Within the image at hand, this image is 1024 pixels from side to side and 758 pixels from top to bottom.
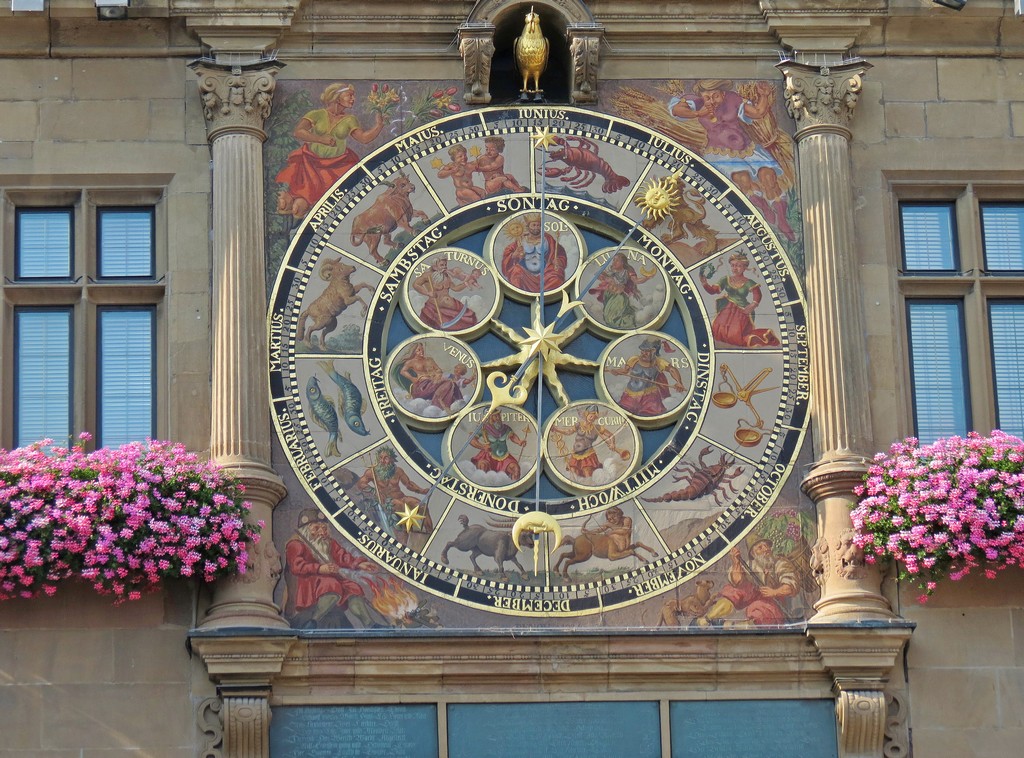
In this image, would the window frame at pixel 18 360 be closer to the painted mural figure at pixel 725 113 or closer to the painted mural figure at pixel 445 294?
the painted mural figure at pixel 445 294

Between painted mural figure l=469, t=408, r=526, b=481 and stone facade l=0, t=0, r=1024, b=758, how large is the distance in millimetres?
1152

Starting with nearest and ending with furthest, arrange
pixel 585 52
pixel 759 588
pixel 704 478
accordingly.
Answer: pixel 759 588, pixel 704 478, pixel 585 52

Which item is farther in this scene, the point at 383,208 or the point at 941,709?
the point at 383,208

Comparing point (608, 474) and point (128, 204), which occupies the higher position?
point (128, 204)

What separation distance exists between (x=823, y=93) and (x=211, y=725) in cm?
562

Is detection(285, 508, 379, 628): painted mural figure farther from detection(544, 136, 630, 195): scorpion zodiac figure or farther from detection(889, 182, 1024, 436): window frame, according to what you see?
detection(889, 182, 1024, 436): window frame

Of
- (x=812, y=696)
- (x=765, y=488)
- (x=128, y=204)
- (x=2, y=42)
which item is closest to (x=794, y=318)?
(x=765, y=488)

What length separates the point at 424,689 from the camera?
16406 mm

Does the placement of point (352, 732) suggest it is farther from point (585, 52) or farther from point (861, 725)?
point (585, 52)

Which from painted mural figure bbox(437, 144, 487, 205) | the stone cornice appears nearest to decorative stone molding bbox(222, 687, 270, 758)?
the stone cornice

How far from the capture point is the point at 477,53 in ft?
58.5

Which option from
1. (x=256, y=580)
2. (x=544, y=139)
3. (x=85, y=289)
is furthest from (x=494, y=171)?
(x=256, y=580)

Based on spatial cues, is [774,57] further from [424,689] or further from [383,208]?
[424,689]

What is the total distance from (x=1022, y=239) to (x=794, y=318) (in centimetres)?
168
